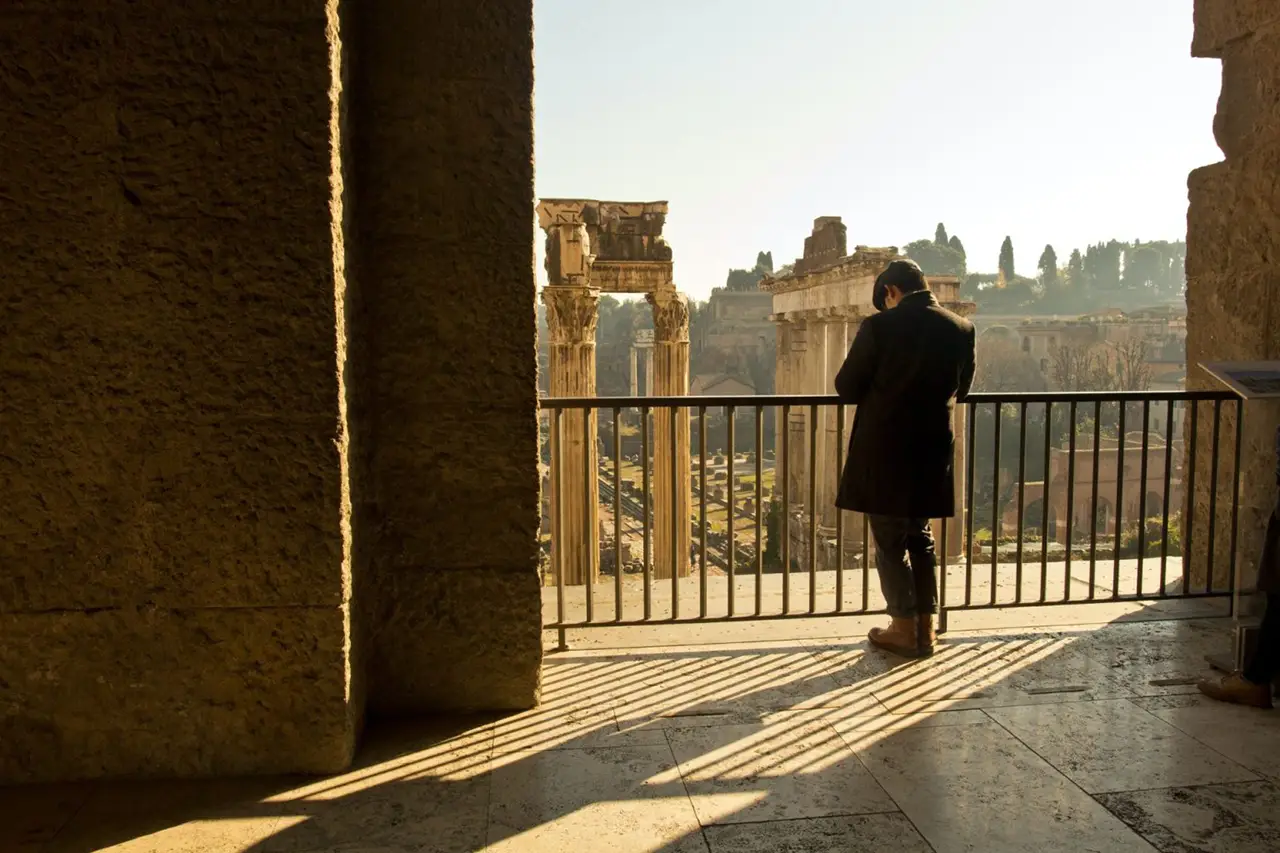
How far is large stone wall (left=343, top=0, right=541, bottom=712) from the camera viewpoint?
340 centimetres

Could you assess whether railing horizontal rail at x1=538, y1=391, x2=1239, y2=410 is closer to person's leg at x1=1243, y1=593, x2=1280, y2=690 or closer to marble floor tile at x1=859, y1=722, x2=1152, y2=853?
person's leg at x1=1243, y1=593, x2=1280, y2=690

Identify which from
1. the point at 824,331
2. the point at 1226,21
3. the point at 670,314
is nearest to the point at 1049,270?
the point at 824,331

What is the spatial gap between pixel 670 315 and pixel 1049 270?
101694 millimetres

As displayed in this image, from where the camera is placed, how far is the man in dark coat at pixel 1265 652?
3564 millimetres

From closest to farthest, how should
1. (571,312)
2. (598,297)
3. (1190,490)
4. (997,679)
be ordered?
(997,679) < (1190,490) < (571,312) < (598,297)

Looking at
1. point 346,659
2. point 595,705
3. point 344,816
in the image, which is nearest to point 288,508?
point 346,659

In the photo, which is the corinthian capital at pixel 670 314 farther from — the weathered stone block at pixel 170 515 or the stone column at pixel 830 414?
the weathered stone block at pixel 170 515

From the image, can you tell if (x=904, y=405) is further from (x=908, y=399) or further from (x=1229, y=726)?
(x=1229, y=726)

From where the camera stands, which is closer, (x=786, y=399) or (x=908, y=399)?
(x=908, y=399)

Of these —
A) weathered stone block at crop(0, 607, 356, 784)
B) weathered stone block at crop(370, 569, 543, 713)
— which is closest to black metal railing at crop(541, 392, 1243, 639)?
weathered stone block at crop(370, 569, 543, 713)

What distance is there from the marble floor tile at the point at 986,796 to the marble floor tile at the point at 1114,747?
0.09m

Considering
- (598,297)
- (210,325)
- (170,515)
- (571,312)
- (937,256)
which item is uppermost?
(937,256)

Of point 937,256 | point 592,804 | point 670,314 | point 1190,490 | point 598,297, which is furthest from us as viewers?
point 937,256

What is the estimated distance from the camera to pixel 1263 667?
3656 millimetres
